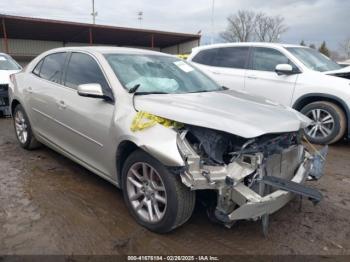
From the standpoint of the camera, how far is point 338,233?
3.14 meters

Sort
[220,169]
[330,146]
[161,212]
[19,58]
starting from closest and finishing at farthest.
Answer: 1. [220,169]
2. [161,212]
3. [330,146]
4. [19,58]

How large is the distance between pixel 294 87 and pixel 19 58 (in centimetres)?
2858

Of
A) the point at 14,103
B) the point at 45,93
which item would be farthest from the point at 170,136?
the point at 14,103

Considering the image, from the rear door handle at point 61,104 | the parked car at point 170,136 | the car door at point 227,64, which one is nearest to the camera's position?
the parked car at point 170,136

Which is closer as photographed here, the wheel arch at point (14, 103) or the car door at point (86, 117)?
the car door at point (86, 117)

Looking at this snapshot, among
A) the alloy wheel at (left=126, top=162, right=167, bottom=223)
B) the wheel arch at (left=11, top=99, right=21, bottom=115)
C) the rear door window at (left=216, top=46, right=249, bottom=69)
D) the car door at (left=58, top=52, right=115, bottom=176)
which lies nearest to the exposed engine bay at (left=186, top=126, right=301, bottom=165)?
the alloy wheel at (left=126, top=162, right=167, bottom=223)

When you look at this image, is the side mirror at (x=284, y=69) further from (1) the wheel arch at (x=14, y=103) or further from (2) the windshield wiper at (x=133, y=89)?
(1) the wheel arch at (x=14, y=103)

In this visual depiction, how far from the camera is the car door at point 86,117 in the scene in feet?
11.2

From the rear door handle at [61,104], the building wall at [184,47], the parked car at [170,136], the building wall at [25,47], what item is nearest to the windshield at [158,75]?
the parked car at [170,136]

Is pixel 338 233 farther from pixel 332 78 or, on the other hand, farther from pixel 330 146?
pixel 332 78

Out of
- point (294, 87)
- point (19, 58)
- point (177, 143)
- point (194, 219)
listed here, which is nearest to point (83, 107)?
point (177, 143)

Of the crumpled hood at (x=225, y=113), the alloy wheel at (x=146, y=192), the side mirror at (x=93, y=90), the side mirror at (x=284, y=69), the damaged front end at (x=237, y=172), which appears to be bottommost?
the alloy wheel at (x=146, y=192)

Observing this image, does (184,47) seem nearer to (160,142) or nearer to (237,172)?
(160,142)

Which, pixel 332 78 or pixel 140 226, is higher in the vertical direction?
pixel 332 78
